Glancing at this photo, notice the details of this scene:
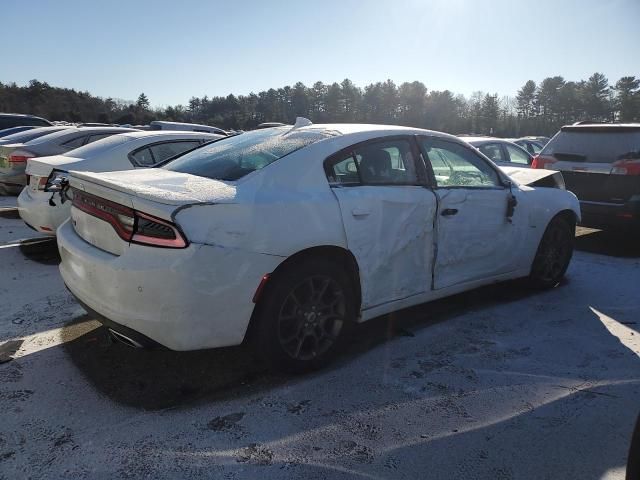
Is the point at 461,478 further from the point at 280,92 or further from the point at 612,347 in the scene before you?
the point at 280,92

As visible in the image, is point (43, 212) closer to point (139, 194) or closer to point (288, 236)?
point (139, 194)

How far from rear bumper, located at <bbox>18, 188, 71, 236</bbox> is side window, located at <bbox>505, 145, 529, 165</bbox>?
26.0ft

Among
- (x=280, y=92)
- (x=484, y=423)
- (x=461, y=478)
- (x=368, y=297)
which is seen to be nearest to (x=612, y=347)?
(x=484, y=423)

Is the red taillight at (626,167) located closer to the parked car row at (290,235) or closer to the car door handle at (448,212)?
the parked car row at (290,235)

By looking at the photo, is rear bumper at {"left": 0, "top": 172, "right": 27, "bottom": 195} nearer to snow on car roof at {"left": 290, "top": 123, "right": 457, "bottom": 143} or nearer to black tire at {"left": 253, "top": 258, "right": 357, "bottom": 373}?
snow on car roof at {"left": 290, "top": 123, "right": 457, "bottom": 143}

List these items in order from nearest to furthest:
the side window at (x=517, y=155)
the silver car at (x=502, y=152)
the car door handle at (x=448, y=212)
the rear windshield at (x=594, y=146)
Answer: the car door handle at (x=448, y=212) < the rear windshield at (x=594, y=146) < the silver car at (x=502, y=152) < the side window at (x=517, y=155)

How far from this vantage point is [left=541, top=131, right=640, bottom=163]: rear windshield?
7047 mm

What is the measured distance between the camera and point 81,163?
19.4 feet

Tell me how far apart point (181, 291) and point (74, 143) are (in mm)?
6566

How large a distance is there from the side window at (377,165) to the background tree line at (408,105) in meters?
50.5

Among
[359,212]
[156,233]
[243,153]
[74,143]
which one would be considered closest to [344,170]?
[359,212]

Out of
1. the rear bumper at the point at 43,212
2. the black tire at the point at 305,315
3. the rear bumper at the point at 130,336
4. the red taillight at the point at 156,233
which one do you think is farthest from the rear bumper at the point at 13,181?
the black tire at the point at 305,315

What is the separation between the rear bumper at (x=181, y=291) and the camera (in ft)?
8.99

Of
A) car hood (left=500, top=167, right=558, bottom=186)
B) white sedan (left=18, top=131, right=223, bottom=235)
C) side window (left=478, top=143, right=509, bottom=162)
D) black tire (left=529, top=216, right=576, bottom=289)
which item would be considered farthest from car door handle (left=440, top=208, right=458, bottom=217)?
side window (left=478, top=143, right=509, bottom=162)
